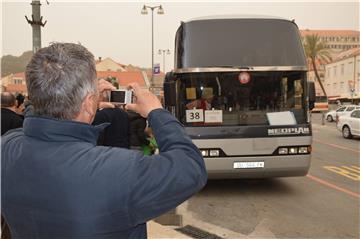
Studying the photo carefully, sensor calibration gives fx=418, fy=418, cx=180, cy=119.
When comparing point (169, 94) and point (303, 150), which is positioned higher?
point (169, 94)

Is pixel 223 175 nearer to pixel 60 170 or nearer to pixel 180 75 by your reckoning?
pixel 180 75

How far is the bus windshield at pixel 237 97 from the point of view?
24.3ft

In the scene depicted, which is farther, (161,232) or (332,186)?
(332,186)

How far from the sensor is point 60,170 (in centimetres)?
151

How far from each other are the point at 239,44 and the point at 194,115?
59.2 inches

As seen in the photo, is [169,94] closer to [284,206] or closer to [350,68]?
[284,206]

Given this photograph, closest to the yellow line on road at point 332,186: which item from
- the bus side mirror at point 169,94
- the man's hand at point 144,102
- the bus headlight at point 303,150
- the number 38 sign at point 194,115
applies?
the bus headlight at point 303,150

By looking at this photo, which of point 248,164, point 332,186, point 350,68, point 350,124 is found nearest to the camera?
point 248,164

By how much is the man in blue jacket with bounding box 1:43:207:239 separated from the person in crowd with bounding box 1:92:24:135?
3692 mm

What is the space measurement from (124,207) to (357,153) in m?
14.7

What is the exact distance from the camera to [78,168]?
4.93 ft

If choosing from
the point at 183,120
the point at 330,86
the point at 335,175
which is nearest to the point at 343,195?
the point at 335,175

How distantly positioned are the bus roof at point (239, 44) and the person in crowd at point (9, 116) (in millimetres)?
2938

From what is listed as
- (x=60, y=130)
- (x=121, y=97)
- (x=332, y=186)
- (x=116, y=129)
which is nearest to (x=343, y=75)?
(x=332, y=186)
